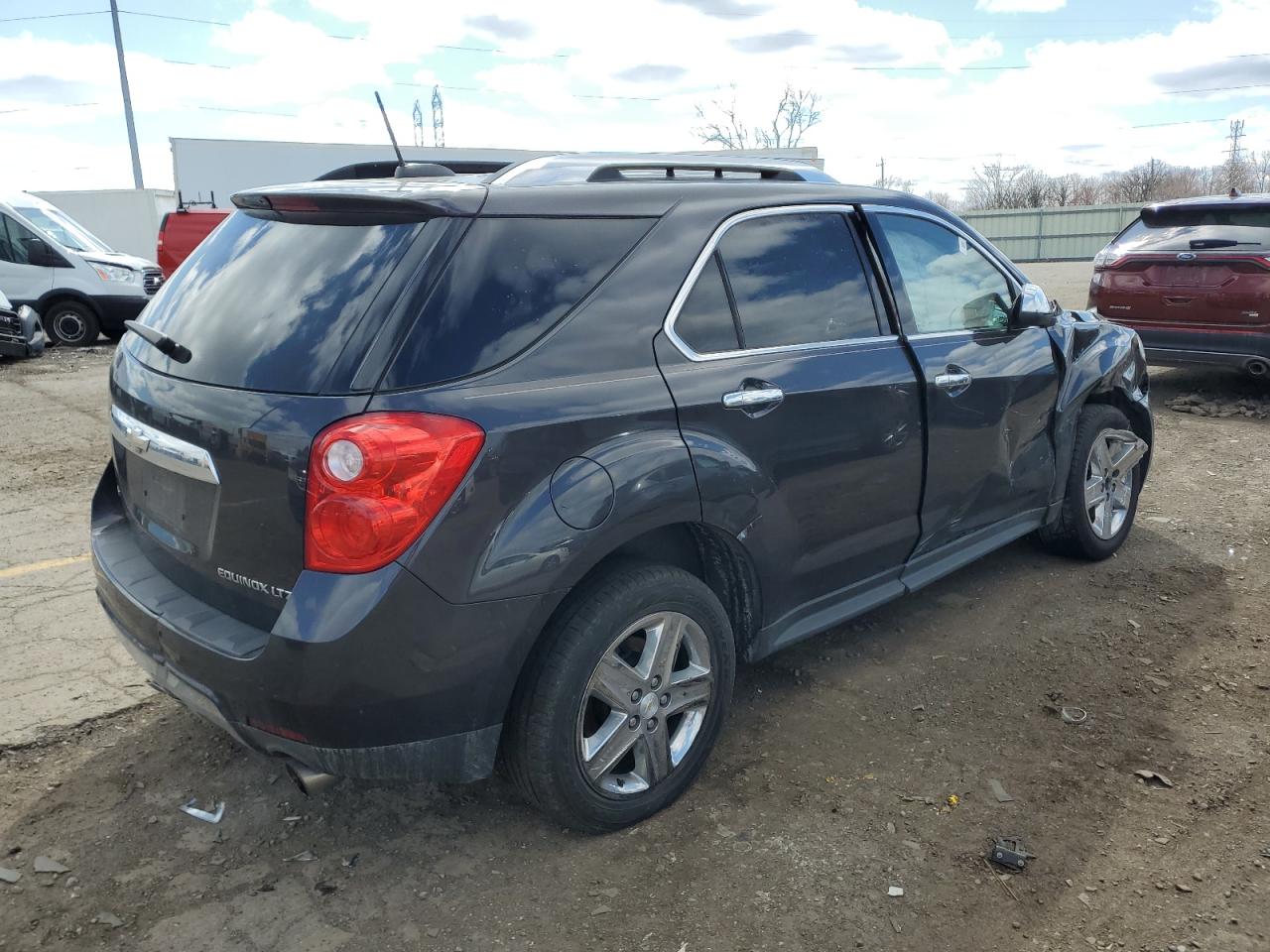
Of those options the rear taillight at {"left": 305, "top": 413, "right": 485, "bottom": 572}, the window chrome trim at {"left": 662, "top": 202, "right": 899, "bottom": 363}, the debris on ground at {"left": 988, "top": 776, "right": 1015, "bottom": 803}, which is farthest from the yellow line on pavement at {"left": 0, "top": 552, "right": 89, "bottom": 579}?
the debris on ground at {"left": 988, "top": 776, "right": 1015, "bottom": 803}

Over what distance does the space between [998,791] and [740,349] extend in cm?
155

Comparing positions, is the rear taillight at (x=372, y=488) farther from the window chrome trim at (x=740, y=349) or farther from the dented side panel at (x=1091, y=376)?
the dented side panel at (x=1091, y=376)

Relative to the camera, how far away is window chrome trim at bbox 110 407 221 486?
263cm

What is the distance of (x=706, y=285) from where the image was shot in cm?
310

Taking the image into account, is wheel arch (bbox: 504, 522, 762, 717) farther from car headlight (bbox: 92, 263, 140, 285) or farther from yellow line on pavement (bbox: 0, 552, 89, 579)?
car headlight (bbox: 92, 263, 140, 285)

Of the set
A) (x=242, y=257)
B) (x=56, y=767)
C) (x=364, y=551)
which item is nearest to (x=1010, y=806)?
(x=364, y=551)

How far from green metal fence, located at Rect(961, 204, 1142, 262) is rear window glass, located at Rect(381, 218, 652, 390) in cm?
3966

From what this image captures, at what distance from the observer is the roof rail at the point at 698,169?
311 centimetres

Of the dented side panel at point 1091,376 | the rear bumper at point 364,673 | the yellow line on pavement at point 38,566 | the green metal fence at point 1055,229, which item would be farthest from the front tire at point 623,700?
the green metal fence at point 1055,229

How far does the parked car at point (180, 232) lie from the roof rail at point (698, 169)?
16.5m

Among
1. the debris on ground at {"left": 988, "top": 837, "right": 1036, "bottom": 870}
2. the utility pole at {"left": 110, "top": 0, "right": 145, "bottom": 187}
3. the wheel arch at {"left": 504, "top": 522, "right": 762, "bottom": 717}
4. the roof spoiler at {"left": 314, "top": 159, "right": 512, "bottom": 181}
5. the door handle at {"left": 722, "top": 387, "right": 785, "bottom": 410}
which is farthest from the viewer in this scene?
the utility pole at {"left": 110, "top": 0, "right": 145, "bottom": 187}

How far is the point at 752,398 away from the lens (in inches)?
121

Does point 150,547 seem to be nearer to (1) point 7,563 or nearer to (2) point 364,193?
(2) point 364,193

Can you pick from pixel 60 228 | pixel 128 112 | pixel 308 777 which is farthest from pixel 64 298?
pixel 128 112
